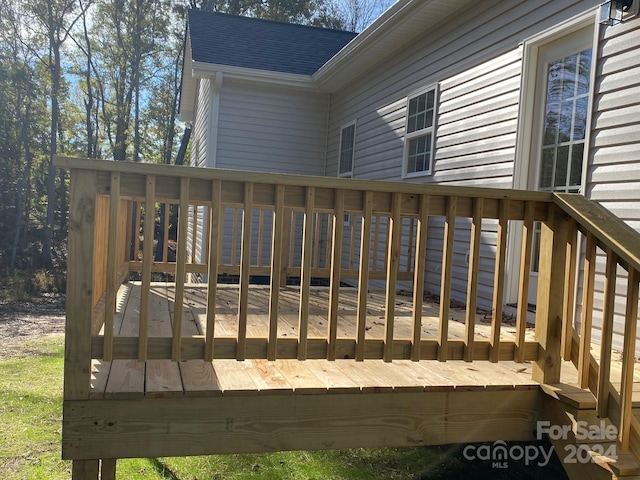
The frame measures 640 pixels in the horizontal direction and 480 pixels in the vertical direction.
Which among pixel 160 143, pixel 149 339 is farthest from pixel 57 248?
pixel 149 339

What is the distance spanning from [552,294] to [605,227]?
444 mm

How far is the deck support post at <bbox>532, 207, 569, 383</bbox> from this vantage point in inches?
107

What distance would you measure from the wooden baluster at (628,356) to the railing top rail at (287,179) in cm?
64

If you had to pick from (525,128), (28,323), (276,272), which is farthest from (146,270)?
(28,323)

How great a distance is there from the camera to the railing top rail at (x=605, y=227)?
7.41 feet

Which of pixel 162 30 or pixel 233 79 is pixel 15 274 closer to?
pixel 233 79

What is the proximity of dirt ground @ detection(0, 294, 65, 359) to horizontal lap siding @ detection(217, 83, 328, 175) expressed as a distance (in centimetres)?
404

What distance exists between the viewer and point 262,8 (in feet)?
74.8

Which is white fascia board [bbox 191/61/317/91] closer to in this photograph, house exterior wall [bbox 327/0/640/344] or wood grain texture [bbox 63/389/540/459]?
house exterior wall [bbox 327/0/640/344]

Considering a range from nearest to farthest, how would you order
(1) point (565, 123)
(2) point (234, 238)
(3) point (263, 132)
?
(1) point (565, 123), (2) point (234, 238), (3) point (263, 132)

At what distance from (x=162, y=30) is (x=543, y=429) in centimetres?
2332

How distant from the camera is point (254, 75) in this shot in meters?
9.70

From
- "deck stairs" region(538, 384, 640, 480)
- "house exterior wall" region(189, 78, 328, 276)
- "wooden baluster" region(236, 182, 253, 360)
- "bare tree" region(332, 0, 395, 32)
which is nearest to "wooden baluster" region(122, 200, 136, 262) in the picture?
"wooden baluster" region(236, 182, 253, 360)

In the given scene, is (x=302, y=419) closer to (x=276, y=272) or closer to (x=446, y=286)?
(x=276, y=272)
